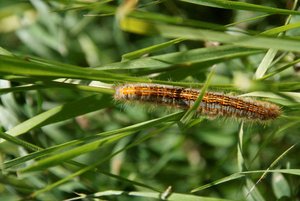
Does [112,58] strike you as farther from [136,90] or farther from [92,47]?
[136,90]

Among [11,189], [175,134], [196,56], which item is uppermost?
[196,56]

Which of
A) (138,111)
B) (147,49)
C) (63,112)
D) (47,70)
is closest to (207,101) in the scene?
(147,49)

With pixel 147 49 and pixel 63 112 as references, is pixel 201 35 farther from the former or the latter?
pixel 63 112

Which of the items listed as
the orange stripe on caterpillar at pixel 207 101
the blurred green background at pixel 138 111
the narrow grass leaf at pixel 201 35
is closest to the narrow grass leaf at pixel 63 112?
the blurred green background at pixel 138 111

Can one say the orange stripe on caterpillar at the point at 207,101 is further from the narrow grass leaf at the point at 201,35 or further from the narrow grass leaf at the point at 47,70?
the narrow grass leaf at the point at 201,35

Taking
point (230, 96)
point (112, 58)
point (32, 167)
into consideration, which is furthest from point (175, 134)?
point (32, 167)

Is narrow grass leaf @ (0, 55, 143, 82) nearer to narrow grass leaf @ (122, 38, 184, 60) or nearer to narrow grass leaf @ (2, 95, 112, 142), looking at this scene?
narrow grass leaf @ (122, 38, 184, 60)

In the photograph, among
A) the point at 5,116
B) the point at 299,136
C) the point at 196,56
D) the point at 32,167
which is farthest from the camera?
the point at 299,136
